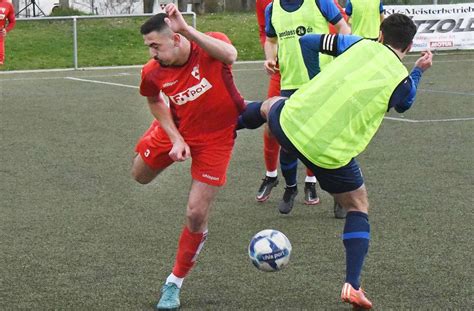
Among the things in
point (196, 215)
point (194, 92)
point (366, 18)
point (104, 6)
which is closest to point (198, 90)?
point (194, 92)

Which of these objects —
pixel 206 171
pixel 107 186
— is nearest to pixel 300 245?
pixel 206 171

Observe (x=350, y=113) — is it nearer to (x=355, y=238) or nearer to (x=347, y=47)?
(x=347, y=47)

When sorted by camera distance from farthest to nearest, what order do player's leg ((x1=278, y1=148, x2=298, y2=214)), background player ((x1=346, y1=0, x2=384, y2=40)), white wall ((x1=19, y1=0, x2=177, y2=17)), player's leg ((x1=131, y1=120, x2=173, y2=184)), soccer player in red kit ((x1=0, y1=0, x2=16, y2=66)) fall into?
white wall ((x1=19, y1=0, x2=177, y2=17))
soccer player in red kit ((x1=0, y1=0, x2=16, y2=66))
background player ((x1=346, y1=0, x2=384, y2=40))
player's leg ((x1=278, y1=148, x2=298, y2=214))
player's leg ((x1=131, y1=120, x2=173, y2=184))

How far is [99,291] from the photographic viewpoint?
19.4 feet

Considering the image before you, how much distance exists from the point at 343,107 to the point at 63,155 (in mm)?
6451

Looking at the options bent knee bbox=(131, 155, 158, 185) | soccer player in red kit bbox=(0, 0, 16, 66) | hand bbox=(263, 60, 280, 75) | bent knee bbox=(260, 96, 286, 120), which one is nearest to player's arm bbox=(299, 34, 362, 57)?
bent knee bbox=(260, 96, 286, 120)

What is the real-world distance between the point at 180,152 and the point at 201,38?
68 centimetres

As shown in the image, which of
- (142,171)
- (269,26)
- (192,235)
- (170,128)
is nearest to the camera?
(192,235)

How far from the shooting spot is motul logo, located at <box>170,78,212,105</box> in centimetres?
573

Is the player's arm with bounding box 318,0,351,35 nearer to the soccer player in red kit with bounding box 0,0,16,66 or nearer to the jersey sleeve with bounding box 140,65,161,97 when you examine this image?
the jersey sleeve with bounding box 140,65,161,97

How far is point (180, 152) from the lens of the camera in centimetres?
563

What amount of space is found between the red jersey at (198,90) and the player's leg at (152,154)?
0.19 m

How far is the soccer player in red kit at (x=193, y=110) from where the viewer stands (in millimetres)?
5539

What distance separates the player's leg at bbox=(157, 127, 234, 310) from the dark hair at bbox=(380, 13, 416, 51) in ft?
3.81
